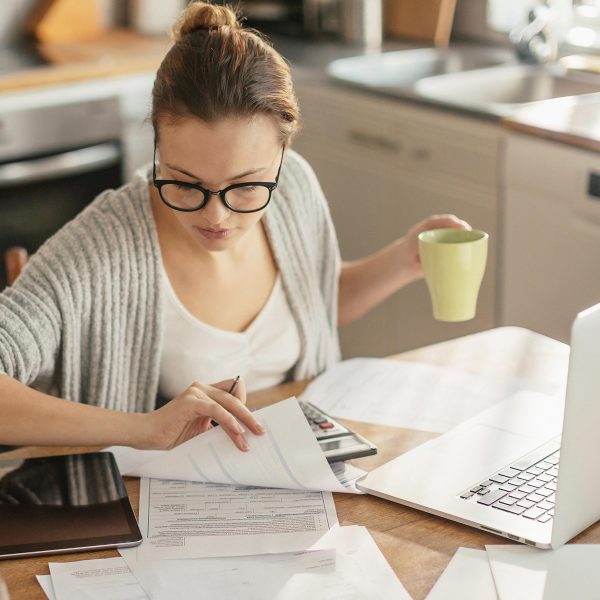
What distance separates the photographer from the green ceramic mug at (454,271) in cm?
151

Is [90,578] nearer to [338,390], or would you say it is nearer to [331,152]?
[338,390]

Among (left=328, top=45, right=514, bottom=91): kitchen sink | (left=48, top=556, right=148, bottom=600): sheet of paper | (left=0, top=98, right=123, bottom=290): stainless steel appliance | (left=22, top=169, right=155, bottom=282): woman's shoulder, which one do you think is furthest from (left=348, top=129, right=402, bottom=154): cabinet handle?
(left=48, top=556, right=148, bottom=600): sheet of paper

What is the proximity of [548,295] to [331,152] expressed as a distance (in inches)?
34.7

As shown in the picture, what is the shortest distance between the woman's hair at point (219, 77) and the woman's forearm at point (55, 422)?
42 cm

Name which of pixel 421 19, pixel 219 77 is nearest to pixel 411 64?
pixel 421 19

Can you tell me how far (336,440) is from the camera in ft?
4.62

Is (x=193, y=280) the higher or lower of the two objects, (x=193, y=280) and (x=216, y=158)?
the lower

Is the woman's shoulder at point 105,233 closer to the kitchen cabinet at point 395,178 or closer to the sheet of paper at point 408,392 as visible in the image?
the sheet of paper at point 408,392

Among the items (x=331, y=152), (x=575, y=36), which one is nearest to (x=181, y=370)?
(x=331, y=152)

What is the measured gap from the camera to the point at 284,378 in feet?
6.12

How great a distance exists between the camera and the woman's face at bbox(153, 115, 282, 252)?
147 centimetres

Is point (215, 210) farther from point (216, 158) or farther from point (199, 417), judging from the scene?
point (199, 417)

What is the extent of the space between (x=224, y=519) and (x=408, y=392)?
1.45ft

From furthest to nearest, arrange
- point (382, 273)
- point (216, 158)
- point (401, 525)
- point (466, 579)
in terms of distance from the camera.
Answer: point (382, 273) < point (216, 158) < point (401, 525) < point (466, 579)
